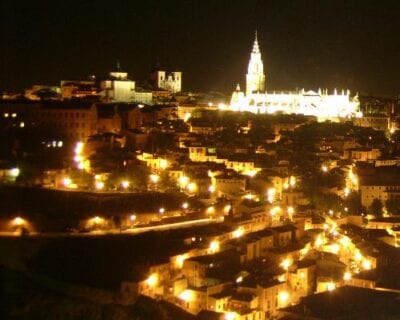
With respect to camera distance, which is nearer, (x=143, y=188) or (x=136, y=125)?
(x=143, y=188)

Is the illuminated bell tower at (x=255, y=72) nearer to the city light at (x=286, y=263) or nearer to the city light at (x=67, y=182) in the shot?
the city light at (x=67, y=182)

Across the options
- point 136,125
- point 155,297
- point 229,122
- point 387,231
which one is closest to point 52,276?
point 155,297

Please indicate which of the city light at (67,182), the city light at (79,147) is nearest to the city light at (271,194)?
the city light at (67,182)

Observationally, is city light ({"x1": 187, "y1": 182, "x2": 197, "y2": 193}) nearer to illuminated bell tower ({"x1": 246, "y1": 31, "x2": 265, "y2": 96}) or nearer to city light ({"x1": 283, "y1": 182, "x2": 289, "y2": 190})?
city light ({"x1": 283, "y1": 182, "x2": 289, "y2": 190})

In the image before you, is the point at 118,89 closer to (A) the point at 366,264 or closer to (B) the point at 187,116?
(B) the point at 187,116

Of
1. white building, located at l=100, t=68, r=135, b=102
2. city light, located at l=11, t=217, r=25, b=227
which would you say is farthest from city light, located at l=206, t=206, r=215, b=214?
white building, located at l=100, t=68, r=135, b=102

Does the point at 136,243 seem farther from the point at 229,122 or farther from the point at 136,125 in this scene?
the point at 229,122

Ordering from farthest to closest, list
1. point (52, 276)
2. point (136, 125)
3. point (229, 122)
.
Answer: point (229, 122) < point (136, 125) < point (52, 276)
